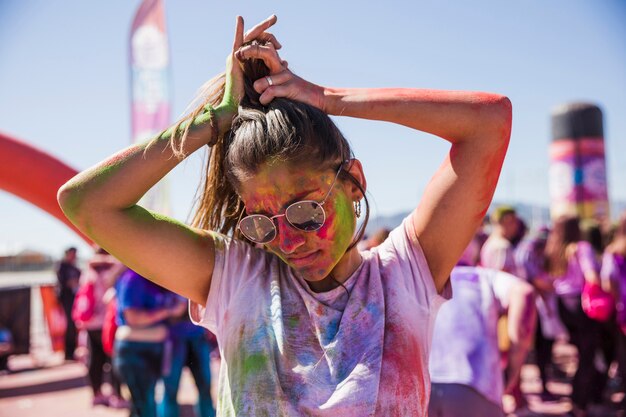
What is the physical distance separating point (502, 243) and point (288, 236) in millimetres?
4735

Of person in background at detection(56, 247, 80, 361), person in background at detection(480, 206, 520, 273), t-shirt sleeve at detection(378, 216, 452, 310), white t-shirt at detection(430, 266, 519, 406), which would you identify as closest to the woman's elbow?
t-shirt sleeve at detection(378, 216, 452, 310)

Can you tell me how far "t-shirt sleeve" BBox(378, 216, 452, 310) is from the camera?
150 centimetres

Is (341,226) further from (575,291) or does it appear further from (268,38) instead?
(575,291)

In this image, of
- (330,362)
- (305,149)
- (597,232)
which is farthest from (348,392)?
(597,232)

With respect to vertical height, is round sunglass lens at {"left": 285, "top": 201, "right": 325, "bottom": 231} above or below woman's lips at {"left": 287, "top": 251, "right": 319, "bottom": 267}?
above

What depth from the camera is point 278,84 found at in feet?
4.83

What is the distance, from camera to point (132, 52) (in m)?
12.0

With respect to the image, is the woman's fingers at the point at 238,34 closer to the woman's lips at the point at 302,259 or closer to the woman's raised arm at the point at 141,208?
the woman's raised arm at the point at 141,208

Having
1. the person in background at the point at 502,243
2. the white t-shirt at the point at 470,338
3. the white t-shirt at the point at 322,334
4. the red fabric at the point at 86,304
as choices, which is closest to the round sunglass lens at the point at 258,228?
the white t-shirt at the point at 322,334

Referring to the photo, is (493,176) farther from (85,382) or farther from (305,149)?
(85,382)

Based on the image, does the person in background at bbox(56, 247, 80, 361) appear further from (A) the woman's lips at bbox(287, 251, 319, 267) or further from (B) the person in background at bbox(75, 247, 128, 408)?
(A) the woman's lips at bbox(287, 251, 319, 267)

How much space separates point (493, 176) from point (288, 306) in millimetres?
629

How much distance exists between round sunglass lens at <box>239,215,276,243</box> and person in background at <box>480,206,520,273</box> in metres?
4.50

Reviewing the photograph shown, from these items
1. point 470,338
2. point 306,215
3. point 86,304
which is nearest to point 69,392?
point 86,304
